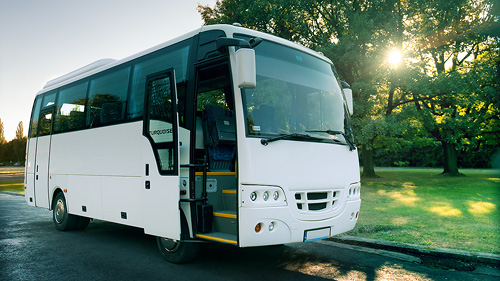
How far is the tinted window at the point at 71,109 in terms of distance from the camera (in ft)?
28.9

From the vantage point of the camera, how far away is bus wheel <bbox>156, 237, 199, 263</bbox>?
594cm

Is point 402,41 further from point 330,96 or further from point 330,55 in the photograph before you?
point 330,96

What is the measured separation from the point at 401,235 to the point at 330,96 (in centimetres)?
337

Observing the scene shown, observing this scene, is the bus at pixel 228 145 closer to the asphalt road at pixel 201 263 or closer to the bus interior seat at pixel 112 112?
the bus interior seat at pixel 112 112

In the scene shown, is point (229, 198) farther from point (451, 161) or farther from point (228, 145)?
point (451, 161)

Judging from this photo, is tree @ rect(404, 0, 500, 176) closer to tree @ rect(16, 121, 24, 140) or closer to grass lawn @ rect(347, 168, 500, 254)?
grass lawn @ rect(347, 168, 500, 254)

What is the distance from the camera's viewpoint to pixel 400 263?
611 centimetres

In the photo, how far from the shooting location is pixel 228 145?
21.0 ft

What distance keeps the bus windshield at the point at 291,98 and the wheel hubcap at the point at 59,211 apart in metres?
6.25

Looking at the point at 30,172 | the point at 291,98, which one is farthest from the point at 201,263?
the point at 30,172

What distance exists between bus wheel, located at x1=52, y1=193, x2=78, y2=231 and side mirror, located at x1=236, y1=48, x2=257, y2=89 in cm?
631

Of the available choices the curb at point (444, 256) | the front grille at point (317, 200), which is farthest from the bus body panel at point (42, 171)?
the curb at point (444, 256)

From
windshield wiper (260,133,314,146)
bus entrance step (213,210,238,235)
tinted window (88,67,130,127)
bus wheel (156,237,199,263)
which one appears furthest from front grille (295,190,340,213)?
tinted window (88,67,130,127)

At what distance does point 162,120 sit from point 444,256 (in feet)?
16.3
